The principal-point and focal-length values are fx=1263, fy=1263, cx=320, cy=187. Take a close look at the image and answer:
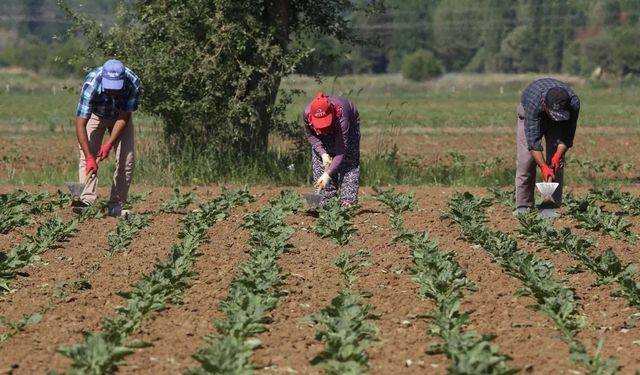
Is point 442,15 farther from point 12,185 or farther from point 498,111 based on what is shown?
point 12,185

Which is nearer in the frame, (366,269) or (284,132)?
(366,269)

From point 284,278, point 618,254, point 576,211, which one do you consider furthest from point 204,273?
point 576,211

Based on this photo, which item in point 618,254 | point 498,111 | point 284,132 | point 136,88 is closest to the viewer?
point 618,254

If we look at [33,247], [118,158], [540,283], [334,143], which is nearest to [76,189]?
[118,158]

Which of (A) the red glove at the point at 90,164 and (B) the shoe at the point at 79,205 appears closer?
(A) the red glove at the point at 90,164

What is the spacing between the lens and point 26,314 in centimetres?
720

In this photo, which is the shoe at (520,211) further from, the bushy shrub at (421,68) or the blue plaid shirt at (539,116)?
the bushy shrub at (421,68)

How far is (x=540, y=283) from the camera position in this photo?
25.0 feet

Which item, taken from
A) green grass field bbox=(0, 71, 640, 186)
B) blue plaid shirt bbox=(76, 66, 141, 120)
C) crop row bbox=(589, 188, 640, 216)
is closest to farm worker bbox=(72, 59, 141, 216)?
blue plaid shirt bbox=(76, 66, 141, 120)

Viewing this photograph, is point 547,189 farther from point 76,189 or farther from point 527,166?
point 76,189

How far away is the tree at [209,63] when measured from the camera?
1588 cm

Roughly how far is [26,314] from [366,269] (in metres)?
2.47

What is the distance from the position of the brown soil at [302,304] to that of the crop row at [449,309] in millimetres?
80

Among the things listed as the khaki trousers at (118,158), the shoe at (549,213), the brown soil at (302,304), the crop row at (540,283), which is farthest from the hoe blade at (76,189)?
the shoe at (549,213)
